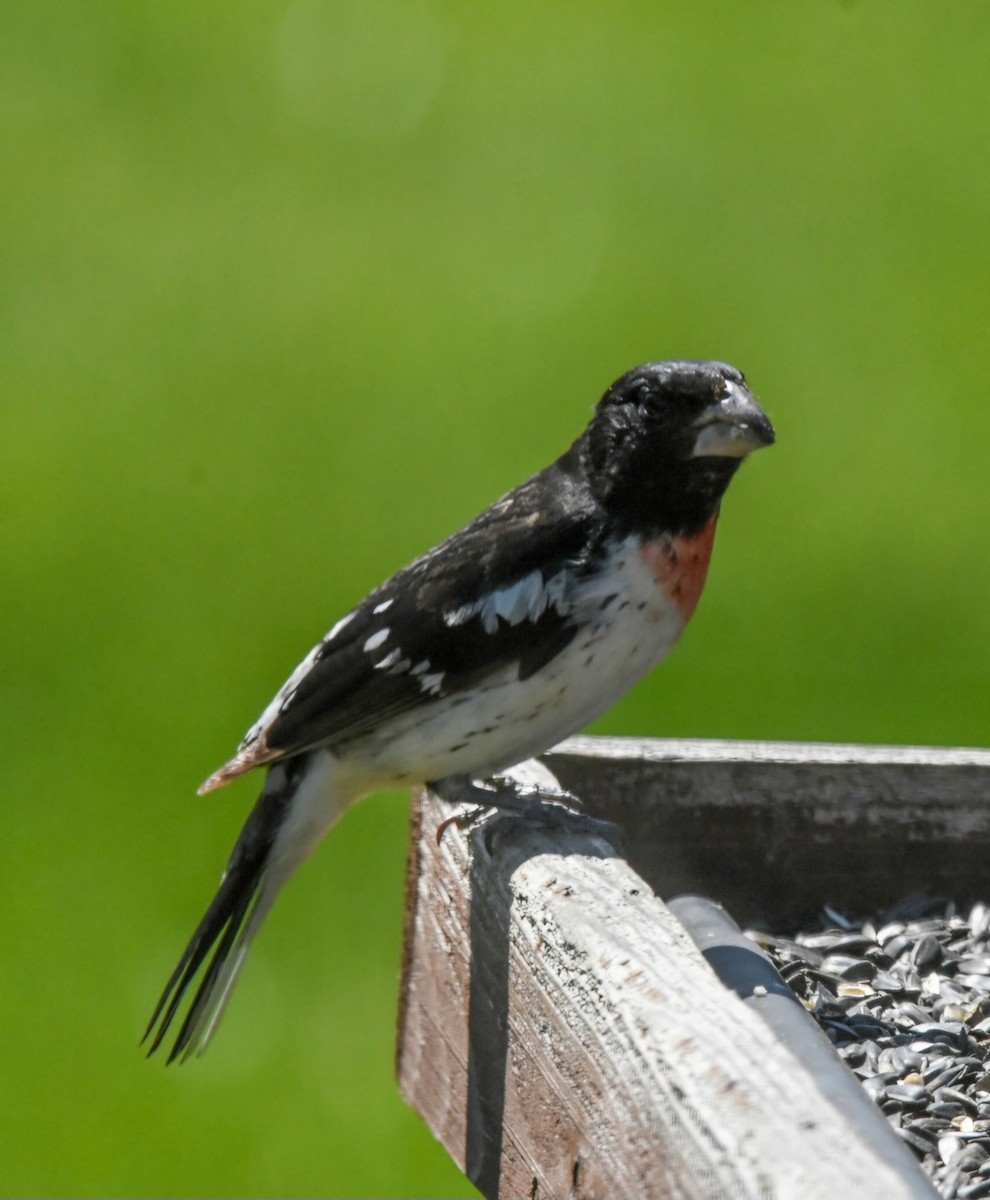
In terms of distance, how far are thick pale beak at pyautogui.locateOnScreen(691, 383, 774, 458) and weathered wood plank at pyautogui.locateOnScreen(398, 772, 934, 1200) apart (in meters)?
0.61

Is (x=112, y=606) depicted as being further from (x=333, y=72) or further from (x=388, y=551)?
(x=333, y=72)

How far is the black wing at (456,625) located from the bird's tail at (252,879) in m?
0.11

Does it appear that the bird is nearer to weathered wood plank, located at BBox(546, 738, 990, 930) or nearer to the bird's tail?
the bird's tail

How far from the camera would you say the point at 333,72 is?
9.55 m

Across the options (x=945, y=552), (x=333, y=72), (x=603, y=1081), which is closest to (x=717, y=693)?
(x=945, y=552)

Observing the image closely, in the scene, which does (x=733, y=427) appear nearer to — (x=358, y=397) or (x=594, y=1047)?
(x=594, y=1047)

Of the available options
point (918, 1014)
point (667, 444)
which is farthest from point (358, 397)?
point (918, 1014)

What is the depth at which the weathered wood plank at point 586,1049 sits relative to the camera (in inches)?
69.4

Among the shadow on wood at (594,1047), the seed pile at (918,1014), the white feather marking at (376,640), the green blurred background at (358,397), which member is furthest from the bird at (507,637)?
the green blurred background at (358,397)

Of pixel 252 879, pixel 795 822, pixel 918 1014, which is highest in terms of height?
pixel 252 879

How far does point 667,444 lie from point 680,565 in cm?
20

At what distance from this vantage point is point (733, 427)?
293 cm

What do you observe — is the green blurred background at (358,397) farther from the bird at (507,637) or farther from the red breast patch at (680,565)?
the red breast patch at (680,565)

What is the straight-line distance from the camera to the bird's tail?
3.20m
